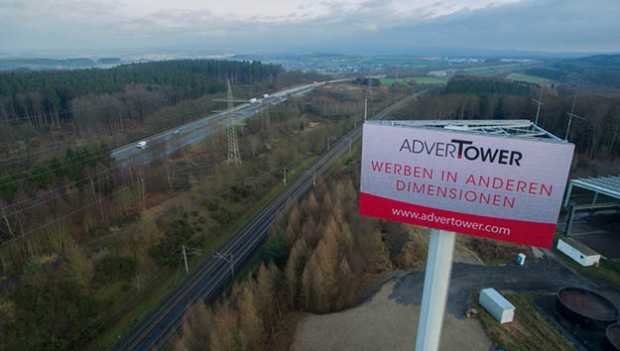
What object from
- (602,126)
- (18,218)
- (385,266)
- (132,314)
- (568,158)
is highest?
(568,158)

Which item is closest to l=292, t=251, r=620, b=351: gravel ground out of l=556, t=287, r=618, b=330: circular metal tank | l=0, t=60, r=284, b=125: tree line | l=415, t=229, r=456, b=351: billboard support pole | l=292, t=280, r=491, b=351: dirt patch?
l=292, t=280, r=491, b=351: dirt patch

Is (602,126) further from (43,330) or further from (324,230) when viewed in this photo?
(43,330)

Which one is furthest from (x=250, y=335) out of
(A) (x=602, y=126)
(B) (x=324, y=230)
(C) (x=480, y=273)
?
(A) (x=602, y=126)

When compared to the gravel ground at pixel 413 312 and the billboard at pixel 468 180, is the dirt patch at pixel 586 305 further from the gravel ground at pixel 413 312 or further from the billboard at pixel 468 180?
the billboard at pixel 468 180

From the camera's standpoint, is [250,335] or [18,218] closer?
[250,335]

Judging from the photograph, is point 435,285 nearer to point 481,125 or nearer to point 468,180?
point 468,180

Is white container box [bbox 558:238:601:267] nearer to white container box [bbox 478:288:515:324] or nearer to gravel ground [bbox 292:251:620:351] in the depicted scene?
gravel ground [bbox 292:251:620:351]

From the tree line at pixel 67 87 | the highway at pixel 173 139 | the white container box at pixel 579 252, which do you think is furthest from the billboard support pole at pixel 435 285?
the tree line at pixel 67 87
